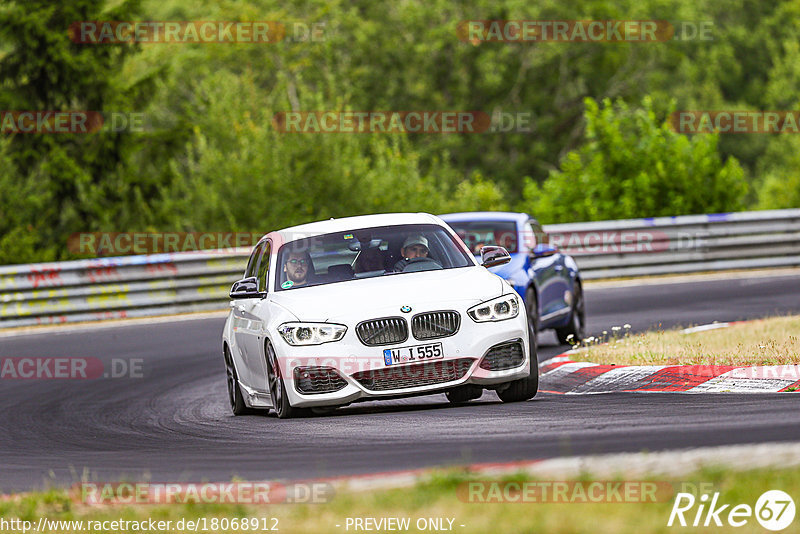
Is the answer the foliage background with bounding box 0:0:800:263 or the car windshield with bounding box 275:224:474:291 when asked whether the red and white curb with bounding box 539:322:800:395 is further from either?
the foliage background with bounding box 0:0:800:263

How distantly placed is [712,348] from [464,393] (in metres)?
2.76

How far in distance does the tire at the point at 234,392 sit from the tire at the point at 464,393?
1.88 meters

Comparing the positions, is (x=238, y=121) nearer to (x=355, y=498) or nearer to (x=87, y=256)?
(x=87, y=256)

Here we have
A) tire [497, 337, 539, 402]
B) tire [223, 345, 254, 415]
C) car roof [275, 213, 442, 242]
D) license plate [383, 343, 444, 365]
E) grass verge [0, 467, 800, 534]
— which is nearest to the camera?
grass verge [0, 467, 800, 534]

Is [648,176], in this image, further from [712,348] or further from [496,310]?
[496,310]

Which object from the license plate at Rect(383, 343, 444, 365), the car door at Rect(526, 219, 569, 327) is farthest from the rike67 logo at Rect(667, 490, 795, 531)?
the car door at Rect(526, 219, 569, 327)

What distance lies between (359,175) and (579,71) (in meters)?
34.9

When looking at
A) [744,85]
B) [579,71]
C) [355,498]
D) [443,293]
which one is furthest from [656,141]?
[744,85]

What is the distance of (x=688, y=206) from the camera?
30.2m

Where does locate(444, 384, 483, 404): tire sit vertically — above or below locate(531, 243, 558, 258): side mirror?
below

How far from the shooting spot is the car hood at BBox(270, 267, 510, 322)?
10320mm

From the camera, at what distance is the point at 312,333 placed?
10.3m

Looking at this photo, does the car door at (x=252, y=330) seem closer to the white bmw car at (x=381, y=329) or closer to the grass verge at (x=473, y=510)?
the white bmw car at (x=381, y=329)

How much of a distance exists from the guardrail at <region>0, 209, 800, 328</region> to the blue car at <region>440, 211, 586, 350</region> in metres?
8.08
